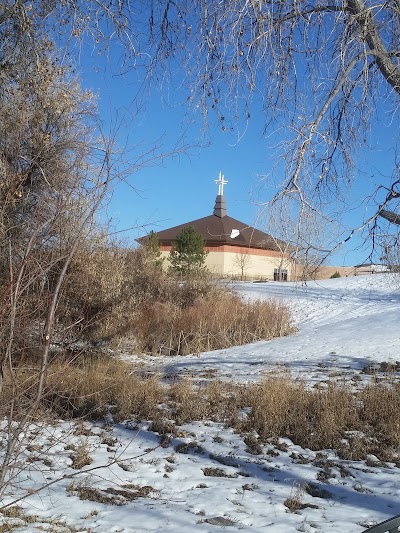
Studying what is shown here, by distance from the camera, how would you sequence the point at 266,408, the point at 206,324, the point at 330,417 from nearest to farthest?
the point at 330,417 → the point at 266,408 → the point at 206,324

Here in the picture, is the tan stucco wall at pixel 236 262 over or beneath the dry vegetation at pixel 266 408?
over

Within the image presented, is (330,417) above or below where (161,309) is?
below

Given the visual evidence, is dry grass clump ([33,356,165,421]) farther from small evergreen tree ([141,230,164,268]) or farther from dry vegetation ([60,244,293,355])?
small evergreen tree ([141,230,164,268])

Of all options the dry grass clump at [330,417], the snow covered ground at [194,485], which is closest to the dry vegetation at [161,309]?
the dry grass clump at [330,417]

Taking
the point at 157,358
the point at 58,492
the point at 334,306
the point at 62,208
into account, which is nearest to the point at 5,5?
the point at 62,208

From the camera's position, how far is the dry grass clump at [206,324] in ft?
58.5

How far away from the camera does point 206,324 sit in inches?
743

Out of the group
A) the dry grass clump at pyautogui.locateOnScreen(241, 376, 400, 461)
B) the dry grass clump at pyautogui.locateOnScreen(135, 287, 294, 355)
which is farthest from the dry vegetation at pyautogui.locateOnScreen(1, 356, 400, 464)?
the dry grass clump at pyautogui.locateOnScreen(135, 287, 294, 355)

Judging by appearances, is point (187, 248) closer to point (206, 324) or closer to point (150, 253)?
point (150, 253)

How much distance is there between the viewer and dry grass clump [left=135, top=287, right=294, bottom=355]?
1784cm

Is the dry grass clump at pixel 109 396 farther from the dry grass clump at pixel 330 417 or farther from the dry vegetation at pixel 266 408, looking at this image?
the dry grass clump at pixel 330 417

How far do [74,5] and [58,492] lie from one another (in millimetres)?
4963

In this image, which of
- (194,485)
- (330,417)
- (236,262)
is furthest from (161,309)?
(236,262)

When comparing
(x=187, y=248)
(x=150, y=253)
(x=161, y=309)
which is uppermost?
(x=187, y=248)
